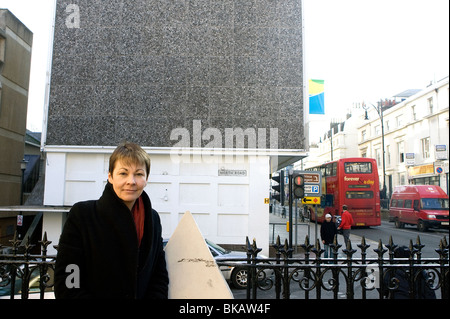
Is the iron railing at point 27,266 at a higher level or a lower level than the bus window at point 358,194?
lower

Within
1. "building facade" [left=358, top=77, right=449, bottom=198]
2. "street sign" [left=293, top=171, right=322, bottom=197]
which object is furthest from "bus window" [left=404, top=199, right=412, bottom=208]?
"street sign" [left=293, top=171, right=322, bottom=197]

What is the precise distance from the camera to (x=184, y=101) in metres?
9.78

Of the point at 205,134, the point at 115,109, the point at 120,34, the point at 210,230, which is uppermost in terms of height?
the point at 120,34

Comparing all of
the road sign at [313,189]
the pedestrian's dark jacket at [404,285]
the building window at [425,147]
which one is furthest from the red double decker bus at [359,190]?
the pedestrian's dark jacket at [404,285]

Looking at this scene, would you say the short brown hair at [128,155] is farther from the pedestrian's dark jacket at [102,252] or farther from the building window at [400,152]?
the building window at [400,152]

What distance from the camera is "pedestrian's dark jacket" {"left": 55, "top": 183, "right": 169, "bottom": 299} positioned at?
1798 millimetres

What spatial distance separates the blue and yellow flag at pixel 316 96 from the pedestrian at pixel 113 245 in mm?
9722

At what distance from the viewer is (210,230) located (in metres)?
9.76

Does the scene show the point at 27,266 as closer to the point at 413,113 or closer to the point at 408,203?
the point at 408,203

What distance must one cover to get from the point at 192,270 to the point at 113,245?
60 cm

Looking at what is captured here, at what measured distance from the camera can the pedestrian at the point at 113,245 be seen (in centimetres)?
180
